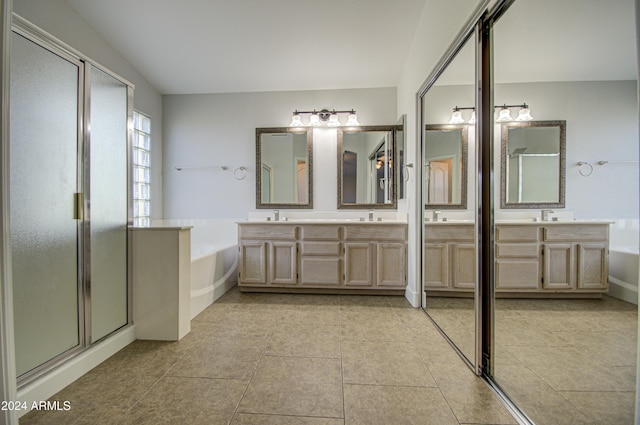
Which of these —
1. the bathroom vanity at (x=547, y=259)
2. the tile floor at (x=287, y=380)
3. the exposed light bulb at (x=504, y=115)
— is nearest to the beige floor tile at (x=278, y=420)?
the tile floor at (x=287, y=380)

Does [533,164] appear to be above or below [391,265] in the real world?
above

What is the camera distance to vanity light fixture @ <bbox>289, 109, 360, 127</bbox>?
3.32 meters

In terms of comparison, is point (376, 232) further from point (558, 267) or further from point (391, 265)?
point (558, 267)

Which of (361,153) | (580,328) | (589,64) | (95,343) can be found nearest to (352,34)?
(361,153)

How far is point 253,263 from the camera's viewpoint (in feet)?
9.73

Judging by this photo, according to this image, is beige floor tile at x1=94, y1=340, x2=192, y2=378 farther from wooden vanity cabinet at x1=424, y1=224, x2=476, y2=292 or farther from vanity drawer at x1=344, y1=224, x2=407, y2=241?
wooden vanity cabinet at x1=424, y1=224, x2=476, y2=292

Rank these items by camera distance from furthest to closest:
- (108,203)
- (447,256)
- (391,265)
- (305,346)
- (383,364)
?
(391,265) < (447,256) < (305,346) < (108,203) < (383,364)

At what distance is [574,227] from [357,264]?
1.98 m

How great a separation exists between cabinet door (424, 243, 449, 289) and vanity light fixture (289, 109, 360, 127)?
183 centimetres

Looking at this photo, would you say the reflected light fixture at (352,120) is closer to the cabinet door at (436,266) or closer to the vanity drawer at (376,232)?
the vanity drawer at (376,232)

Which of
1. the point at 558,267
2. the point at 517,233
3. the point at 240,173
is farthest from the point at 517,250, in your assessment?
the point at 240,173

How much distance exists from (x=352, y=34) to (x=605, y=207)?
2425 mm

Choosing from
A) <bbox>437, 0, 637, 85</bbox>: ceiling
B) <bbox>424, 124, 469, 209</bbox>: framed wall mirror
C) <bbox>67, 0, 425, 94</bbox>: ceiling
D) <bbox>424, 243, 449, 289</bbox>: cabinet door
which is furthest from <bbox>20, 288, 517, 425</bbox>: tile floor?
<bbox>67, 0, 425, 94</bbox>: ceiling

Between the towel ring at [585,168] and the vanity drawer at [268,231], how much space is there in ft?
7.71
